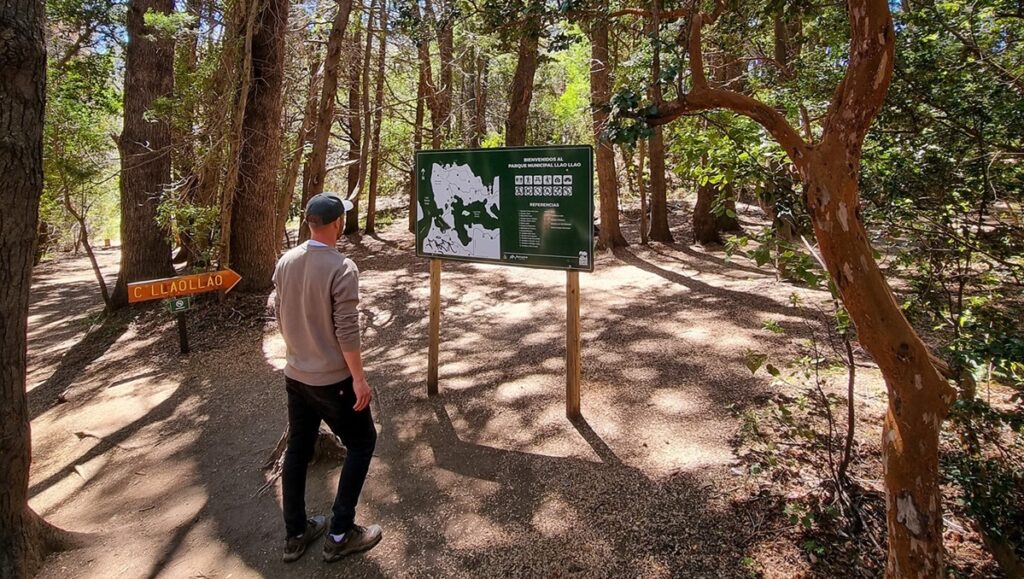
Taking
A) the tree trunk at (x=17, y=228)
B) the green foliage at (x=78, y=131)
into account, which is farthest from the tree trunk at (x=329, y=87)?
the tree trunk at (x=17, y=228)

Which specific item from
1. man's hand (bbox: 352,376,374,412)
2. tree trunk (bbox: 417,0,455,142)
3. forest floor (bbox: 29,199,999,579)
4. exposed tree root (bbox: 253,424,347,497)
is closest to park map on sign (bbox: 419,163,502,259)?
forest floor (bbox: 29,199,999,579)

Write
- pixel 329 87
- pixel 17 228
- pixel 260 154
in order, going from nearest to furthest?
pixel 17 228, pixel 329 87, pixel 260 154

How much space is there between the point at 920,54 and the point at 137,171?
432 inches

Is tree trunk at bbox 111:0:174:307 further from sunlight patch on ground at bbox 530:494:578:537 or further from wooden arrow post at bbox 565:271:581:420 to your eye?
sunlight patch on ground at bbox 530:494:578:537

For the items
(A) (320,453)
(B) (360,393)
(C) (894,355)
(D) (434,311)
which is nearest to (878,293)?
(C) (894,355)

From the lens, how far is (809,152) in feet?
7.50

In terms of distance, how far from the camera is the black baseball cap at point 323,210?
2.83 metres

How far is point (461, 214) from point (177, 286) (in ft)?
13.9

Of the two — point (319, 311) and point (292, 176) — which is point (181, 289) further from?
point (319, 311)

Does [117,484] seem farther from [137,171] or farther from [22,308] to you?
[137,171]

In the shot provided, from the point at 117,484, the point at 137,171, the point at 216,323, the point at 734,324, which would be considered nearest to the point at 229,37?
the point at 137,171

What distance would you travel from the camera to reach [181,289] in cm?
656

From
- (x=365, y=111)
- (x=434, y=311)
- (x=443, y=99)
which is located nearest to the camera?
(x=434, y=311)

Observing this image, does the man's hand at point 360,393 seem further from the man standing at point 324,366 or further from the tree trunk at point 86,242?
the tree trunk at point 86,242
